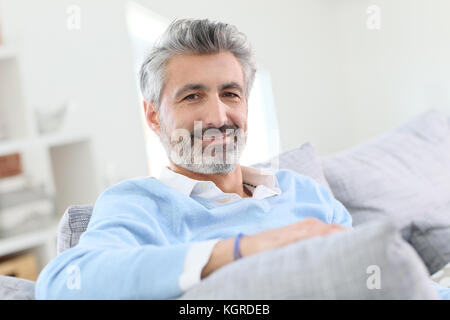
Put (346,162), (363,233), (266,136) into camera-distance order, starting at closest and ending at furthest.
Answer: (363,233) → (346,162) → (266,136)

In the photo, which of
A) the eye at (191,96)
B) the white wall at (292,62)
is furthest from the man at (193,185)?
the white wall at (292,62)

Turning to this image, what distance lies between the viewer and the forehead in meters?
1.21

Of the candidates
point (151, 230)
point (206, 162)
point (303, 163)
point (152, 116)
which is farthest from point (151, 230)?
point (303, 163)

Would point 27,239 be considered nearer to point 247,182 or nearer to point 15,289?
point 247,182

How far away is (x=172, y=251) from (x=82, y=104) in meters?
2.68

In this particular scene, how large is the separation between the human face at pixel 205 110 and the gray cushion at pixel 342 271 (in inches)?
23.0

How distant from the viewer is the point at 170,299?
73 centimetres

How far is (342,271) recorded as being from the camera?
61 cm

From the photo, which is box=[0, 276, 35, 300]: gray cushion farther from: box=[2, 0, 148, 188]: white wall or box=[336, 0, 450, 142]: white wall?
box=[336, 0, 450, 142]: white wall

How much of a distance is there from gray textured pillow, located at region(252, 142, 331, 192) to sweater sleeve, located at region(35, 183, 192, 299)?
2.30 feet

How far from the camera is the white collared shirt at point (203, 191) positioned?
2.39 feet

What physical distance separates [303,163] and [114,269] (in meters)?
0.96

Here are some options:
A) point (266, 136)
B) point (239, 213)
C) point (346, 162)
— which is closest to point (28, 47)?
point (266, 136)
